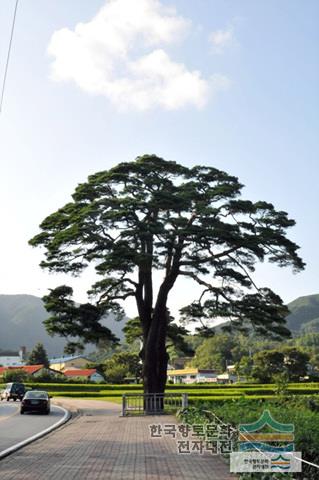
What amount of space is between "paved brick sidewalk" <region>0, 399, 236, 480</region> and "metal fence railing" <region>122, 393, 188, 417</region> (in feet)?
28.5

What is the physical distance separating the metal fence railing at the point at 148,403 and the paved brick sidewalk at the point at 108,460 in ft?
28.5

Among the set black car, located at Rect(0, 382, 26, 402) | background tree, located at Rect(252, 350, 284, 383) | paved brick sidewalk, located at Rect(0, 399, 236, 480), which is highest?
background tree, located at Rect(252, 350, 284, 383)

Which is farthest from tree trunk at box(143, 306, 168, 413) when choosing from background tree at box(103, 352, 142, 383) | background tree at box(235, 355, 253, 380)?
background tree at box(235, 355, 253, 380)

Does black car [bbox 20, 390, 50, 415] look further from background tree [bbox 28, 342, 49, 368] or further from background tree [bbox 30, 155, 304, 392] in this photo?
background tree [bbox 28, 342, 49, 368]

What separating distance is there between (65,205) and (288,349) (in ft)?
201

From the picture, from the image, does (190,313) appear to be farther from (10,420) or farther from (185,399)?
(10,420)

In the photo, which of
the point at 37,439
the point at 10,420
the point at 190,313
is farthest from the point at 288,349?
the point at 37,439

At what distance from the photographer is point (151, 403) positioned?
89.9 feet

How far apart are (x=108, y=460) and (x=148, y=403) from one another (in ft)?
50.2

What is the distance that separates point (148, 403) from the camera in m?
27.3

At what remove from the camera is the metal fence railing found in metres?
27.0

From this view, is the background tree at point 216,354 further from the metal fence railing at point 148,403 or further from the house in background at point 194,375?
the metal fence railing at point 148,403

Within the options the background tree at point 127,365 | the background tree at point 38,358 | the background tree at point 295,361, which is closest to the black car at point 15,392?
the background tree at point 127,365

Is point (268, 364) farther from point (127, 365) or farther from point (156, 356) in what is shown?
point (156, 356)
